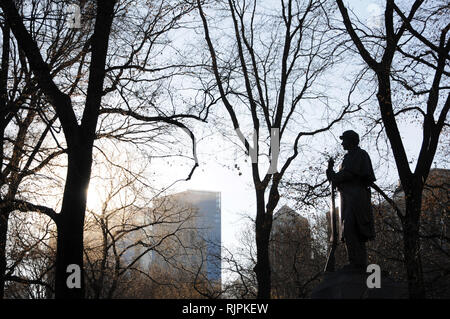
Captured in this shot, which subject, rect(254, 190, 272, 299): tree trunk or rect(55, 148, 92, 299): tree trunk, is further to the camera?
rect(254, 190, 272, 299): tree trunk

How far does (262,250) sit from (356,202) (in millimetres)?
5771

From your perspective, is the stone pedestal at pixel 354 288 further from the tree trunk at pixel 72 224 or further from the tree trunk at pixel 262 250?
the tree trunk at pixel 262 250

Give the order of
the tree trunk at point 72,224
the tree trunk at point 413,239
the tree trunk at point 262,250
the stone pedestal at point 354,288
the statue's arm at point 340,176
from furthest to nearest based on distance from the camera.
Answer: the tree trunk at point 262,250
the tree trunk at point 413,239
the statue's arm at point 340,176
the tree trunk at point 72,224
the stone pedestal at point 354,288

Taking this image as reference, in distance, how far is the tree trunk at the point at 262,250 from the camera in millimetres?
14498

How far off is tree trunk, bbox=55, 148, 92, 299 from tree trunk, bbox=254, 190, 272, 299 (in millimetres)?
6153

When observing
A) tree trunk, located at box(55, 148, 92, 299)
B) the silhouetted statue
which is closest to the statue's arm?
the silhouetted statue

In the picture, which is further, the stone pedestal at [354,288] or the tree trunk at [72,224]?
the tree trunk at [72,224]

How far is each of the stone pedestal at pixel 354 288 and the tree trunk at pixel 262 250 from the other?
5539 mm

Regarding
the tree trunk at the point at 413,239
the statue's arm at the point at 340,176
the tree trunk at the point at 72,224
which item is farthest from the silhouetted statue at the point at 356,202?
the tree trunk at the point at 72,224

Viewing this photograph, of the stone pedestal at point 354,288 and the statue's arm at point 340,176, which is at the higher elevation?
the statue's arm at point 340,176

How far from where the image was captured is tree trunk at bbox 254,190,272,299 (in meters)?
14.5

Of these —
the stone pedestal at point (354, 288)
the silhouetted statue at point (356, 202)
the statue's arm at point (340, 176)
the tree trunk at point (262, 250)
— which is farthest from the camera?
the tree trunk at point (262, 250)

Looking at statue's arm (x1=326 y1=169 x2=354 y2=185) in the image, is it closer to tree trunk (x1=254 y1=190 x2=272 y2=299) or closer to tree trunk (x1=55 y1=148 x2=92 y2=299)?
tree trunk (x1=55 y1=148 x2=92 y2=299)
